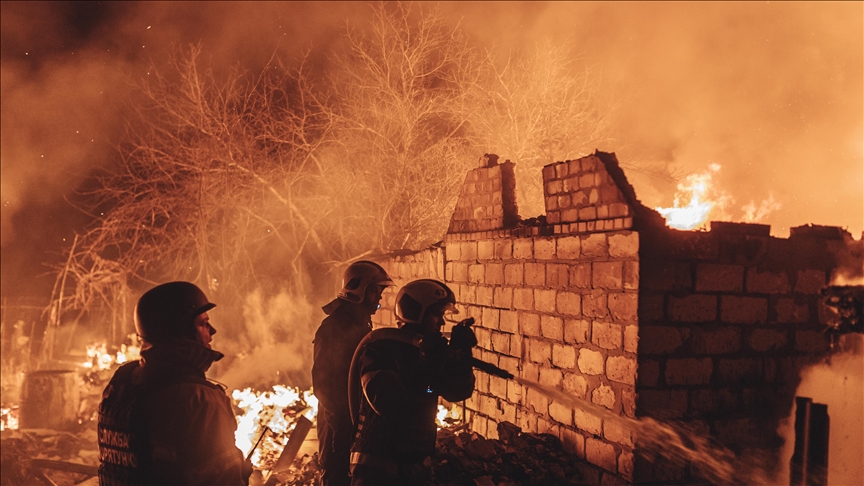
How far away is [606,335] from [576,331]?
0.41 metres

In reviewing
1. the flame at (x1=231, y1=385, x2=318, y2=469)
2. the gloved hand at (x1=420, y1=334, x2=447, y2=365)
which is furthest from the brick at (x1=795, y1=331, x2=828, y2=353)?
the flame at (x1=231, y1=385, x2=318, y2=469)

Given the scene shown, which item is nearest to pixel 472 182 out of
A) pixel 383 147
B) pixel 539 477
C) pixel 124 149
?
pixel 539 477

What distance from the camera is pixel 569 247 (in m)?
5.16

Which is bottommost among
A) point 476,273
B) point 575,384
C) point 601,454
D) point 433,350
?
point 601,454

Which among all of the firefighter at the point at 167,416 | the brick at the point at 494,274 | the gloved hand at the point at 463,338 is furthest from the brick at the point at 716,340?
the firefighter at the point at 167,416

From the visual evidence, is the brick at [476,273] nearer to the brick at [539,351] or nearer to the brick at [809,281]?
the brick at [539,351]

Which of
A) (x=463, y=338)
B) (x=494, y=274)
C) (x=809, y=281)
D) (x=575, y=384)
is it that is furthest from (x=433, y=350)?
(x=809, y=281)

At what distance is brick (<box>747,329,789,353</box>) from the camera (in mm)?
4676

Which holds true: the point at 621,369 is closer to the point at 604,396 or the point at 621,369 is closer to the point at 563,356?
the point at 604,396

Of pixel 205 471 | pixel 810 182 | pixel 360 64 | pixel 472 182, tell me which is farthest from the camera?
pixel 360 64

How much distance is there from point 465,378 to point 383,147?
10573 mm

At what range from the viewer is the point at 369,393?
143 inches

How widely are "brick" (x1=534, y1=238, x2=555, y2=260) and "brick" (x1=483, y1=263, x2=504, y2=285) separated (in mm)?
664

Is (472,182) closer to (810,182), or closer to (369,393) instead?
(369,393)
